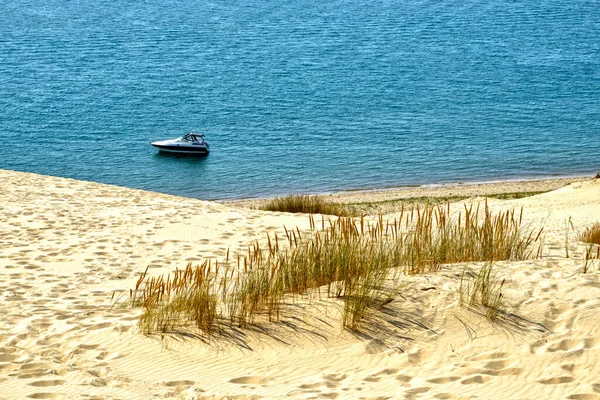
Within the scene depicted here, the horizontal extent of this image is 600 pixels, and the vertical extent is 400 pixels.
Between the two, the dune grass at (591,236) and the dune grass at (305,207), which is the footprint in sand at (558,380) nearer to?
the dune grass at (591,236)

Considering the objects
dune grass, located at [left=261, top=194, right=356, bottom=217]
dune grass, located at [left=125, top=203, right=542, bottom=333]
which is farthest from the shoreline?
dune grass, located at [left=125, top=203, right=542, bottom=333]

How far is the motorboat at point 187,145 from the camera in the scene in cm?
3991

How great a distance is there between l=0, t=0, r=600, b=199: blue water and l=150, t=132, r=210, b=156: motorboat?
1.58 feet

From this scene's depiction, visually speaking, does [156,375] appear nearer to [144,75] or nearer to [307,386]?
[307,386]

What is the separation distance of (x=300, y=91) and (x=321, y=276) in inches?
1731

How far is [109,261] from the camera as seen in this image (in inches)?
455

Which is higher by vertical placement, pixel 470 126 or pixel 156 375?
pixel 470 126

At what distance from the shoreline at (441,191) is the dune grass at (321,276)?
20.2 meters

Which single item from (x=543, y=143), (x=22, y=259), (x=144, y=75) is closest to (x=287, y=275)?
(x=22, y=259)

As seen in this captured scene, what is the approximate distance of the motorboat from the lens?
3991 cm

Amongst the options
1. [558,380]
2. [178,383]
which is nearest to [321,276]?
[178,383]

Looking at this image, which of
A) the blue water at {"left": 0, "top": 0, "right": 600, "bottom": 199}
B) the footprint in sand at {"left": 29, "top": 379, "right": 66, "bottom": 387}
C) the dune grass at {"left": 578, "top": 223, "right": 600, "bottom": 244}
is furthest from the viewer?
the blue water at {"left": 0, "top": 0, "right": 600, "bottom": 199}

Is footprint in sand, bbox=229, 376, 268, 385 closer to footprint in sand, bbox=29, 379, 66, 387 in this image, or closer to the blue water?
footprint in sand, bbox=29, 379, 66, 387

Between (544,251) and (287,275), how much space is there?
406 centimetres
